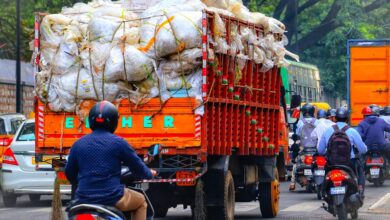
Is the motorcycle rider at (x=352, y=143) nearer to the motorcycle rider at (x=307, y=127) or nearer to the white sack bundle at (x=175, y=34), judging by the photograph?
the white sack bundle at (x=175, y=34)

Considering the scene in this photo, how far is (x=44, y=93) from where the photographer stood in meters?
14.3

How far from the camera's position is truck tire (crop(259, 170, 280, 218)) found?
17.0 meters

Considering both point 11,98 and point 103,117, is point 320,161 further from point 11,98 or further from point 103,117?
point 11,98

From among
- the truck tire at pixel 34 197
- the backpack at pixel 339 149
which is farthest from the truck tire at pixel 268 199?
the truck tire at pixel 34 197

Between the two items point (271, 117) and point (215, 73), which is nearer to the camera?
point (215, 73)

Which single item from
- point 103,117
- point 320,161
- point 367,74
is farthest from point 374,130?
point 103,117

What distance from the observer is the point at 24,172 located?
19.1 m

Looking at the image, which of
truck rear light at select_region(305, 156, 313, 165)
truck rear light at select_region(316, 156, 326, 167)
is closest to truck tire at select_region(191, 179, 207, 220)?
truck rear light at select_region(316, 156, 326, 167)

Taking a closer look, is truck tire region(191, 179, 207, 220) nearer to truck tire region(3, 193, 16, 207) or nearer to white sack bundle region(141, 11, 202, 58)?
white sack bundle region(141, 11, 202, 58)

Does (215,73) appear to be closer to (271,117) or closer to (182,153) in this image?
(182,153)

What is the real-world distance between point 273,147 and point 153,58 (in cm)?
375

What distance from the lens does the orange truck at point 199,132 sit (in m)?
13.6

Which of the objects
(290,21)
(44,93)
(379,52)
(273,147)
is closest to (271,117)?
(273,147)

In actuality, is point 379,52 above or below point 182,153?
above
